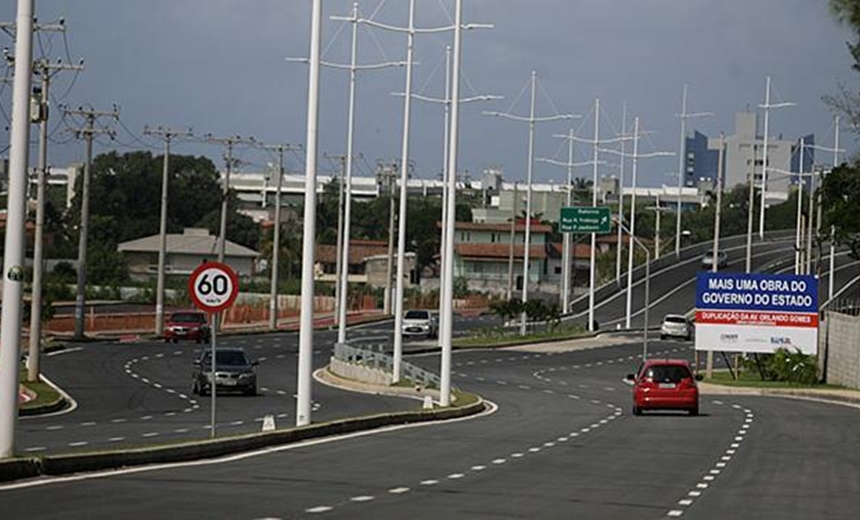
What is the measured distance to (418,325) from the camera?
10575 centimetres

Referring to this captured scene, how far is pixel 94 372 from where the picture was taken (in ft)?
213

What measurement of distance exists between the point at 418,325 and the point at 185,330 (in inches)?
754

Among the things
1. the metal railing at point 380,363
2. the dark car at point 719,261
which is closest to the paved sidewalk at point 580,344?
the dark car at point 719,261

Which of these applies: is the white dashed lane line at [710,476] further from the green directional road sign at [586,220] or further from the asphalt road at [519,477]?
the green directional road sign at [586,220]

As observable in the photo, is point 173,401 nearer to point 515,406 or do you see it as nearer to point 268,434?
point 515,406

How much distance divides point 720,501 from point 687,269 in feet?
416

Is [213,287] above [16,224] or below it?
below

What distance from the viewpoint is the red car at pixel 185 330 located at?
90.7 metres

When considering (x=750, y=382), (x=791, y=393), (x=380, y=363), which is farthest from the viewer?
(x=750, y=382)

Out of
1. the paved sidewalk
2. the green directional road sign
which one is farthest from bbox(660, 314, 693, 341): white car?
the green directional road sign

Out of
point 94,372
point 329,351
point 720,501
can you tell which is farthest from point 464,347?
point 720,501

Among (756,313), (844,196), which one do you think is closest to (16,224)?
(756,313)

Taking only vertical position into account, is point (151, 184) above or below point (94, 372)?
above

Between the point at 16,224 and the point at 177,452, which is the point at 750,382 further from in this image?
the point at 16,224
